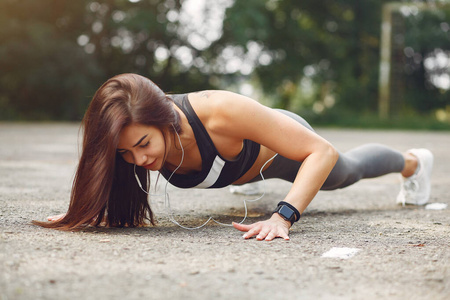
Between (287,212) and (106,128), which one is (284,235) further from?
(106,128)

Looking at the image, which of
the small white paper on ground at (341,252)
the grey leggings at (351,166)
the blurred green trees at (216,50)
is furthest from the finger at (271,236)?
the blurred green trees at (216,50)

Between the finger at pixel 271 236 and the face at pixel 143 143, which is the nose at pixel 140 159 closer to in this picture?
the face at pixel 143 143

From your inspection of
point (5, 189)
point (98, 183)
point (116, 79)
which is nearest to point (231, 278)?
point (98, 183)

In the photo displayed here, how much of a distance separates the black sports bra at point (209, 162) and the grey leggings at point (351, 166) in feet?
0.92

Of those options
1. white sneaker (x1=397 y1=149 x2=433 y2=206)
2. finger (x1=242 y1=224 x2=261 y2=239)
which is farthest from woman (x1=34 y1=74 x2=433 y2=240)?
white sneaker (x1=397 y1=149 x2=433 y2=206)

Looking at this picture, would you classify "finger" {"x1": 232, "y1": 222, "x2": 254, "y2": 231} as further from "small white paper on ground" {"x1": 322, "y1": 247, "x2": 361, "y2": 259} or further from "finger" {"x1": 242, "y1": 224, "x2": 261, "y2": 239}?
"small white paper on ground" {"x1": 322, "y1": 247, "x2": 361, "y2": 259}

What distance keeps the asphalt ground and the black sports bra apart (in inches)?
8.4

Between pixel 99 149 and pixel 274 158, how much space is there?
36.6 inches

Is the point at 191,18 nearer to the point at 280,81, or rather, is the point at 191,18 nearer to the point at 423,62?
the point at 280,81

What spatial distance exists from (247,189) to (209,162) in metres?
1.35

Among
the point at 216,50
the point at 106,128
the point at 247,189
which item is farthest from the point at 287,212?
the point at 216,50

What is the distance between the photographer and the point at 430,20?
20.3 metres

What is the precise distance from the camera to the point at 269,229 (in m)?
1.99

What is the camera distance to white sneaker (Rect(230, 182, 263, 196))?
11.3 feet
